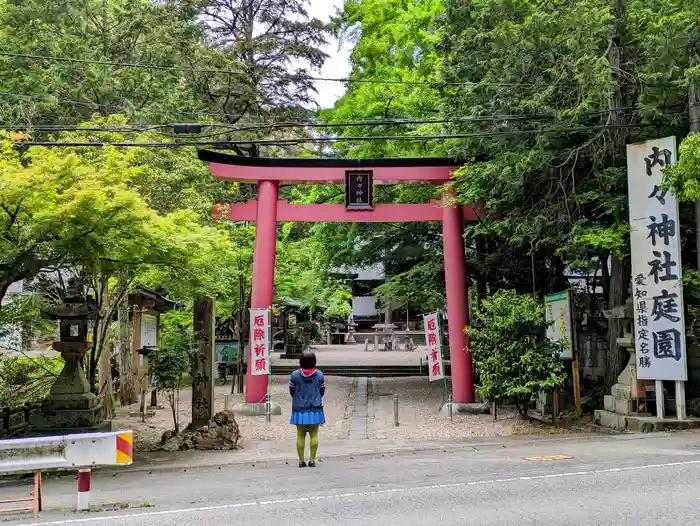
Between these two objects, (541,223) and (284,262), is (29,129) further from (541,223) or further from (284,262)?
(284,262)

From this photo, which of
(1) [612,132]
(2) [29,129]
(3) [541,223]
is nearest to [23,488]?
(2) [29,129]

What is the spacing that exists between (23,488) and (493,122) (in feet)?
38.6

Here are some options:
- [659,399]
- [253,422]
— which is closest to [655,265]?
[659,399]

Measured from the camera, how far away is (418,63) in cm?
2241

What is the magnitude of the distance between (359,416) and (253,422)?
2.80 m

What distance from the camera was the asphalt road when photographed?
6.03m

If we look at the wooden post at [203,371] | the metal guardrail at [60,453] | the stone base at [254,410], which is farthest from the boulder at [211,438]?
the metal guardrail at [60,453]

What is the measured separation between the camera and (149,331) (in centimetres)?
1755

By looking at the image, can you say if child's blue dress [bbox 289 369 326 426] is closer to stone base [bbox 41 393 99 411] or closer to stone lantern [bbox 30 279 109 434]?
stone lantern [bbox 30 279 109 434]

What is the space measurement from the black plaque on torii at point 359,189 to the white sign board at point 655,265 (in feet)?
21.1

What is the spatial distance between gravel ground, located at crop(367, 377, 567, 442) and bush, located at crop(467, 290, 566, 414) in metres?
0.74

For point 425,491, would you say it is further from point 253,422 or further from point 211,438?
point 253,422

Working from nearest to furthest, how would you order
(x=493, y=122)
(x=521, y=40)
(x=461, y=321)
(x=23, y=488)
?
(x=23, y=488) < (x=521, y=40) < (x=493, y=122) < (x=461, y=321)

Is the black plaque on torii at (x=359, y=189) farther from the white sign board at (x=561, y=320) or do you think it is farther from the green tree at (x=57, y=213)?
the green tree at (x=57, y=213)
